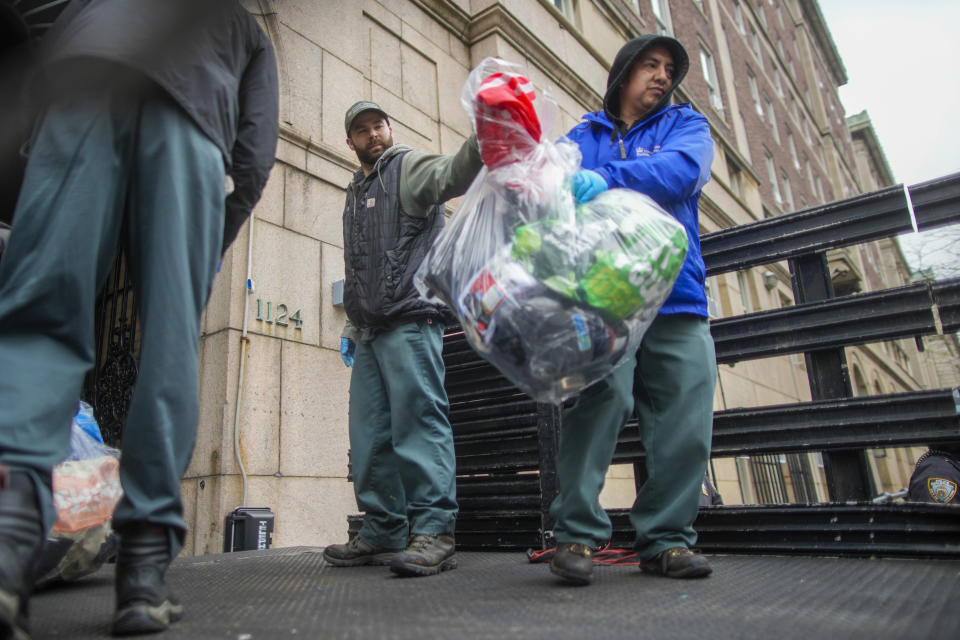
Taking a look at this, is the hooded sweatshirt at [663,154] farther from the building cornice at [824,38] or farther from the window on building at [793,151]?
the building cornice at [824,38]

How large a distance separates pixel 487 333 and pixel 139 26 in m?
1.15

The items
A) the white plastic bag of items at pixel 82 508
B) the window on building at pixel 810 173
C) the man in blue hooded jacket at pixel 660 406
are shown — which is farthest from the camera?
the window on building at pixel 810 173

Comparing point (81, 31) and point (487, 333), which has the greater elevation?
point (81, 31)

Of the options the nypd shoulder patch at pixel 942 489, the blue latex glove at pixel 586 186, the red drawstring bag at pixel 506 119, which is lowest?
the nypd shoulder patch at pixel 942 489

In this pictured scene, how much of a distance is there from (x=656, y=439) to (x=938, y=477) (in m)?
1.78

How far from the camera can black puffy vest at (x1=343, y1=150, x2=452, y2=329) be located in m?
2.72

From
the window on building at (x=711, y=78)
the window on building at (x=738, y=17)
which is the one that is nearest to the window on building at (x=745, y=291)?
the window on building at (x=711, y=78)

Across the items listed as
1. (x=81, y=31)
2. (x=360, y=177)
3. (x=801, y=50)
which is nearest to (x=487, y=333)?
(x=81, y=31)

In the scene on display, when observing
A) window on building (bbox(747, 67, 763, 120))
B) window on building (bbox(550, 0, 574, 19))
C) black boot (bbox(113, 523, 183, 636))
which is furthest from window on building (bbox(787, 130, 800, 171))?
black boot (bbox(113, 523, 183, 636))

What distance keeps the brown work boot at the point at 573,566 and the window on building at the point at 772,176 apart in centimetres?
2100

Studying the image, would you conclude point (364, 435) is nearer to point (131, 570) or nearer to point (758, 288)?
point (131, 570)

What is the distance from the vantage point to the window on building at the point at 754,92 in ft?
69.2

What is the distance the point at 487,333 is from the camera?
172cm

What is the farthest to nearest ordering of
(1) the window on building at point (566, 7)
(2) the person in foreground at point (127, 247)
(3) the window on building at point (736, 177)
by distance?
(3) the window on building at point (736, 177) < (1) the window on building at point (566, 7) < (2) the person in foreground at point (127, 247)
